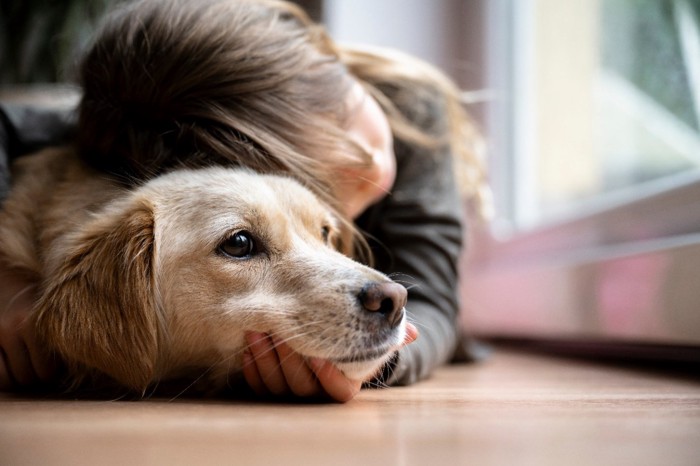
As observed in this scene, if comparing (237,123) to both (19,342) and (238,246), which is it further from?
(19,342)

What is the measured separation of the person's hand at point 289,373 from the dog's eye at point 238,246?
13 cm

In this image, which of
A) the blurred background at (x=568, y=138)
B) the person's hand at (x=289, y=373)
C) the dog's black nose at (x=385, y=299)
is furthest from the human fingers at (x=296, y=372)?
the blurred background at (x=568, y=138)

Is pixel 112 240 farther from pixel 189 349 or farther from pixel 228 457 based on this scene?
pixel 228 457

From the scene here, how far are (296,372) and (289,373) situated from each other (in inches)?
0.5

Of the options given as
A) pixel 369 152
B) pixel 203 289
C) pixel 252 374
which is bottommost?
pixel 252 374

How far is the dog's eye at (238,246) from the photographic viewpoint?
1.06 meters

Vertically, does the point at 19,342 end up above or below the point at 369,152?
below

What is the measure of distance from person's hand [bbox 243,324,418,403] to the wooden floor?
0.11 ft

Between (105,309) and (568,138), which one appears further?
(568,138)

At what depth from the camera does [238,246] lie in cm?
107

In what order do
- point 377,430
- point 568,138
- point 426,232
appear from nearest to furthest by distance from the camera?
point 377,430, point 426,232, point 568,138

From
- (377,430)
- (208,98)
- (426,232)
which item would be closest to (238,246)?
(208,98)

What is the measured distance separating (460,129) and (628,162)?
577 mm

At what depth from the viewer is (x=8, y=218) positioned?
1.20 meters
